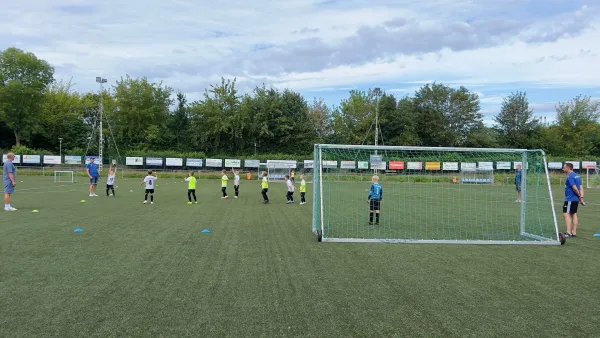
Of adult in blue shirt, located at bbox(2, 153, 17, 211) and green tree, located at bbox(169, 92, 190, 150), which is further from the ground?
green tree, located at bbox(169, 92, 190, 150)

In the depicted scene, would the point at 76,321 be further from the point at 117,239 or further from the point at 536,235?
the point at 536,235

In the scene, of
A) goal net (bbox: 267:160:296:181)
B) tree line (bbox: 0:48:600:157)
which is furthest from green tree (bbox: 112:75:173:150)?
goal net (bbox: 267:160:296:181)

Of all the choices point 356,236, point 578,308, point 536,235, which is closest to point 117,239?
point 356,236

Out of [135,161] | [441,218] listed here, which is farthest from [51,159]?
[441,218]

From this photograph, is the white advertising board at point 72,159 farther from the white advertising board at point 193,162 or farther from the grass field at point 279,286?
the grass field at point 279,286

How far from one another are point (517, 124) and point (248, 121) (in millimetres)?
43134

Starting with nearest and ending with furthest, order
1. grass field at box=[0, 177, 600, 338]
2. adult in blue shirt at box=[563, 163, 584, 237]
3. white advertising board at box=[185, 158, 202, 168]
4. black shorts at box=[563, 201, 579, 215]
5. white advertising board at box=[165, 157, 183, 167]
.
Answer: grass field at box=[0, 177, 600, 338] < adult in blue shirt at box=[563, 163, 584, 237] < black shorts at box=[563, 201, 579, 215] < white advertising board at box=[165, 157, 183, 167] < white advertising board at box=[185, 158, 202, 168]

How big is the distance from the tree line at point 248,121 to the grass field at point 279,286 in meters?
49.5

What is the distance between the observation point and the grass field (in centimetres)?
429

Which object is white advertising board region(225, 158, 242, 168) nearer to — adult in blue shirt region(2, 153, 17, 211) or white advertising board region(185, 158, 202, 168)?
white advertising board region(185, 158, 202, 168)

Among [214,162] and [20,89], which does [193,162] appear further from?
[20,89]

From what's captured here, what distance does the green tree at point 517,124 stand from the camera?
66.1m

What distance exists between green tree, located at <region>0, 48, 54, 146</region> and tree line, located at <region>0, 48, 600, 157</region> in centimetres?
12

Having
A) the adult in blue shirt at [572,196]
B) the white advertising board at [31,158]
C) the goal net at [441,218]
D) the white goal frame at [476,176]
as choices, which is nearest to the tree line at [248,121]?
the white advertising board at [31,158]
